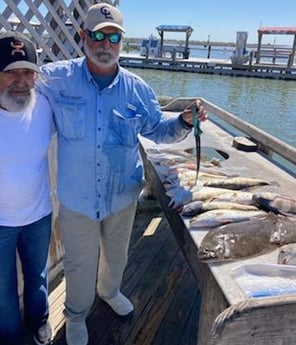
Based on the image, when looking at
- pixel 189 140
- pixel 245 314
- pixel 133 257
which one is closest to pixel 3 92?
pixel 245 314

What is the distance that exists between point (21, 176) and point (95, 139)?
39 centimetres

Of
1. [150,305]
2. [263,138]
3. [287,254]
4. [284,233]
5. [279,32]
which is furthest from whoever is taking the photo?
[279,32]

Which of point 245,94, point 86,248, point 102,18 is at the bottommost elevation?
point 245,94

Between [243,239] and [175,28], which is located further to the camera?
[175,28]

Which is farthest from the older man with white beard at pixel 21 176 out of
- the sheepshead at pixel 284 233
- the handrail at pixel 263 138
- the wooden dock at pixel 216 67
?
the wooden dock at pixel 216 67

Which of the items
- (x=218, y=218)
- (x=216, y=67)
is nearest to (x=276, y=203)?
(x=218, y=218)

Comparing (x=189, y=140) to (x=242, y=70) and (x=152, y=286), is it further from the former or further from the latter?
(x=242, y=70)

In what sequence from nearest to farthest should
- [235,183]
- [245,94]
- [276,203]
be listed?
1. [276,203]
2. [235,183]
3. [245,94]

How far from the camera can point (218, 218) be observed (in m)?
1.94

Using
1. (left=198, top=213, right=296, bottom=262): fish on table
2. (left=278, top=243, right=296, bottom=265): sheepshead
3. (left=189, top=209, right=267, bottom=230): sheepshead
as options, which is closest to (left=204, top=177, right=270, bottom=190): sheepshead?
(left=189, top=209, right=267, bottom=230): sheepshead

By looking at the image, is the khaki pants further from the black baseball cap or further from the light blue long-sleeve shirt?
the black baseball cap

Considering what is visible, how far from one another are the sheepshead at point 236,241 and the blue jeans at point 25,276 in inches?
32.5

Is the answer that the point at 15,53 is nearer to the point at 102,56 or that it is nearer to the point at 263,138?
the point at 102,56

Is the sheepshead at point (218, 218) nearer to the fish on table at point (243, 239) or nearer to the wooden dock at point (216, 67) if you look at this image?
the fish on table at point (243, 239)
